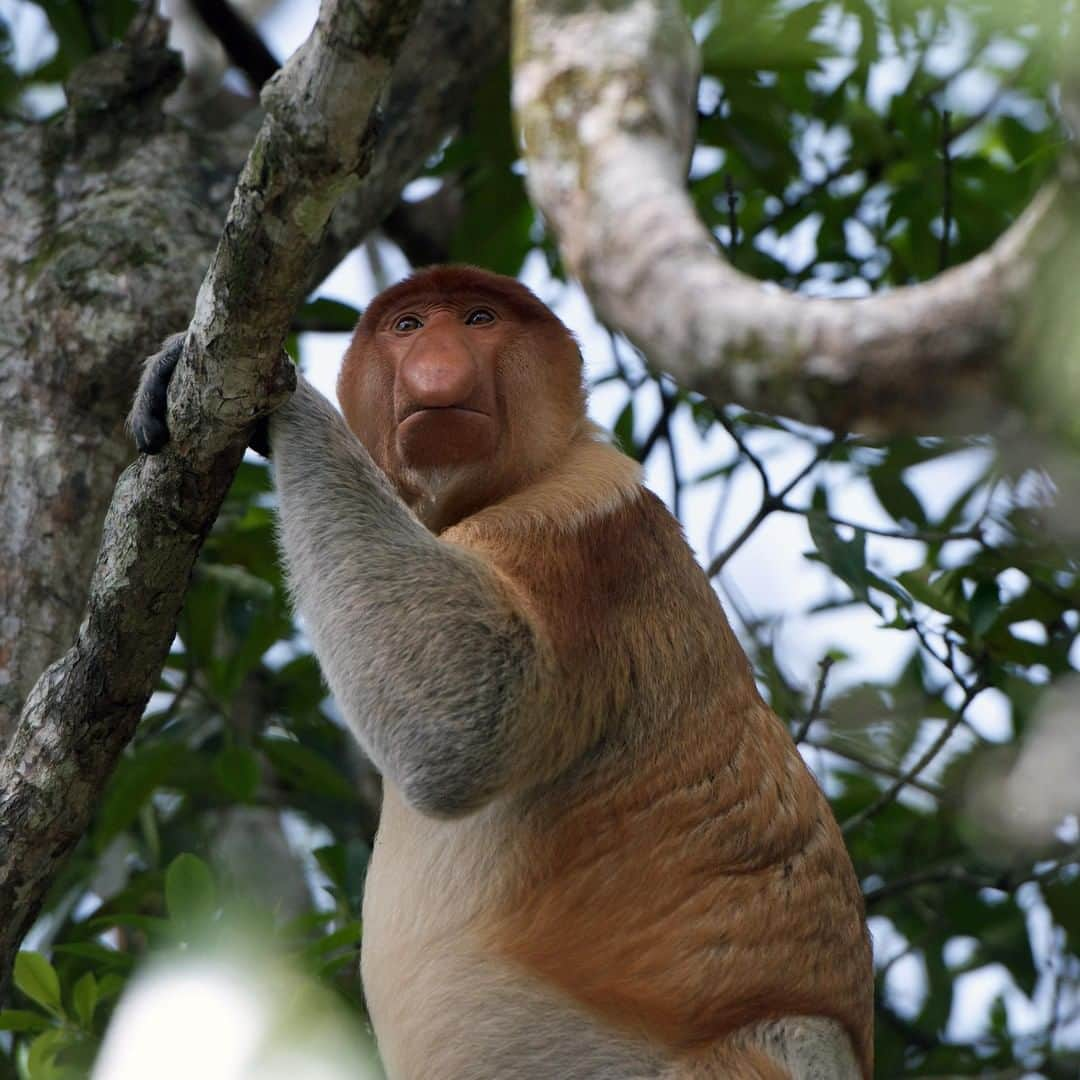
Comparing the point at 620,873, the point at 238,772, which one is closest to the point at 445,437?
the point at 620,873

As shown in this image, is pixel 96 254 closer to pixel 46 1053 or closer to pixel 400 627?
pixel 400 627

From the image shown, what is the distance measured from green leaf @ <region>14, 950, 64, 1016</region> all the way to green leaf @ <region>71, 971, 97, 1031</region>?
0.19ft

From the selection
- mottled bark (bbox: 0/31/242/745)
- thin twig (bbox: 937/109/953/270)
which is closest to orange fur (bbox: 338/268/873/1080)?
mottled bark (bbox: 0/31/242/745)

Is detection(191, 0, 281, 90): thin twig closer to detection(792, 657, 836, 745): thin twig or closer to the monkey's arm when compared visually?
the monkey's arm

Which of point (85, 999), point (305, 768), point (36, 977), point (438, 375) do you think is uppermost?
point (438, 375)

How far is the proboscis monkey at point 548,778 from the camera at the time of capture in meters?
3.45

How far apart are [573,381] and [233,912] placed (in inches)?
63.8

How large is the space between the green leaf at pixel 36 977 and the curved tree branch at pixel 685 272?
8.26ft

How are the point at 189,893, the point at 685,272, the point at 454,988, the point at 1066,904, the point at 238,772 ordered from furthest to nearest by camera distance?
1. the point at 1066,904
2. the point at 238,772
3. the point at 189,893
4. the point at 454,988
5. the point at 685,272

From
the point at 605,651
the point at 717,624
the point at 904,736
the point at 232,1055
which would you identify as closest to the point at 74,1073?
the point at 232,1055

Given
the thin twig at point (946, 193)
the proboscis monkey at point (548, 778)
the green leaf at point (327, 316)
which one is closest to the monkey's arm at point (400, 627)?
the proboscis monkey at point (548, 778)

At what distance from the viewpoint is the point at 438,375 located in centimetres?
380

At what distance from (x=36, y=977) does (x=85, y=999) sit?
0.13 meters

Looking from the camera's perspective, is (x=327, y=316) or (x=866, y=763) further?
(x=327, y=316)
